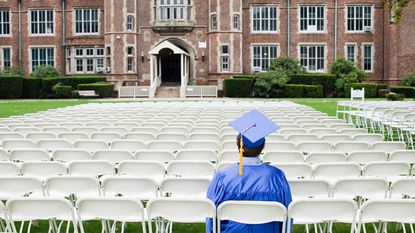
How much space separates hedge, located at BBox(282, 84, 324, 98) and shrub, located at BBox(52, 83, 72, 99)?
54.5 feet

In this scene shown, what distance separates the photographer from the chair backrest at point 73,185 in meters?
6.29

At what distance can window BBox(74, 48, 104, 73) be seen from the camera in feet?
166

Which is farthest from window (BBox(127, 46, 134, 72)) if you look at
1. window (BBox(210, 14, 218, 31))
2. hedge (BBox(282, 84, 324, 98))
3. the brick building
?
hedge (BBox(282, 84, 324, 98))

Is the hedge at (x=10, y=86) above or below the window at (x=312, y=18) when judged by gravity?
below

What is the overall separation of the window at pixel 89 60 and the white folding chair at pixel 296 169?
147ft

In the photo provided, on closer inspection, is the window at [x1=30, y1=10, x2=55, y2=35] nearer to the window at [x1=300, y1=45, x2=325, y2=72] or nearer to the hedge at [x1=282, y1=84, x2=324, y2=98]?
the hedge at [x1=282, y1=84, x2=324, y2=98]

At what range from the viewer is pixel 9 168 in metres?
7.54

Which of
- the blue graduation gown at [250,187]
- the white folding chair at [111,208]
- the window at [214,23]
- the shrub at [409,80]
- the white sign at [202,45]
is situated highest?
the window at [214,23]

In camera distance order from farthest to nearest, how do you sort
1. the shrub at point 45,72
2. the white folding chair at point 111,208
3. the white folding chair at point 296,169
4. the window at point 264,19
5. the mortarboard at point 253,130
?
1. the window at point 264,19
2. the shrub at point 45,72
3. the white folding chair at point 296,169
4. the white folding chair at point 111,208
5. the mortarboard at point 253,130

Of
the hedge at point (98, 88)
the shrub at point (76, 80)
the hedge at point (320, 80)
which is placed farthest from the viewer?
the shrub at point (76, 80)

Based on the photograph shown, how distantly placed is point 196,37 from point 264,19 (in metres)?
6.13

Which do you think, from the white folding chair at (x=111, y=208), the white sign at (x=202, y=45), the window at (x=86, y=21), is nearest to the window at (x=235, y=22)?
the white sign at (x=202, y=45)

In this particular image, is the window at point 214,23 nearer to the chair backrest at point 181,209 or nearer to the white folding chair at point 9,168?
the white folding chair at point 9,168

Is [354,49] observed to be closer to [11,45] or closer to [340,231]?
[11,45]
